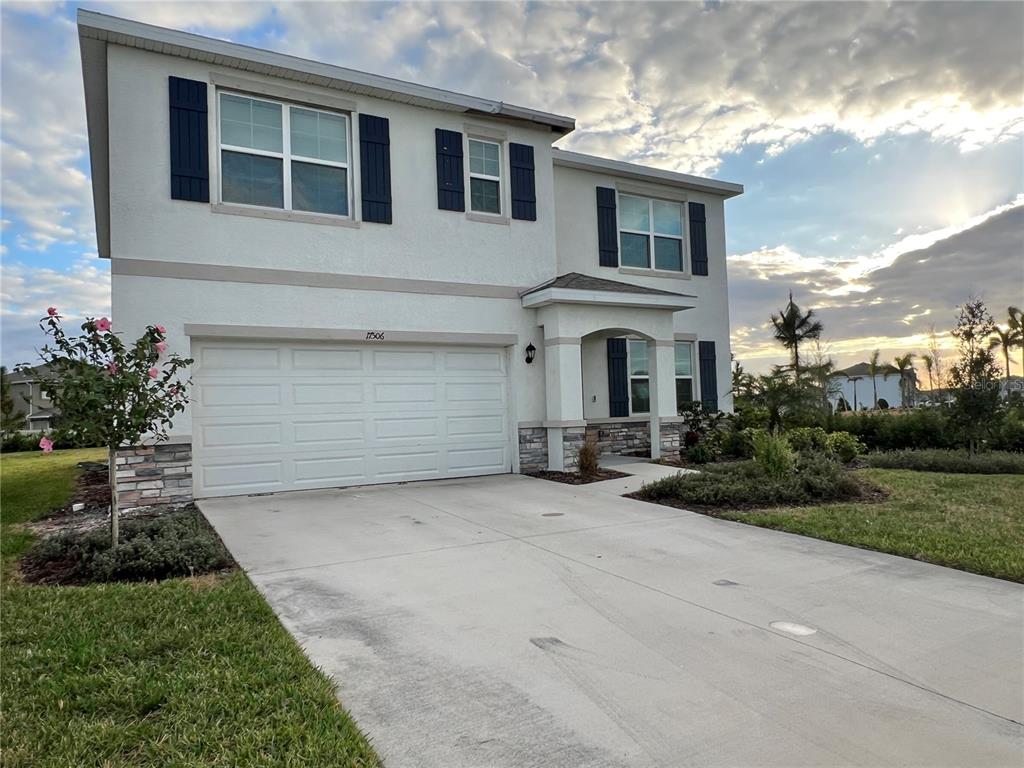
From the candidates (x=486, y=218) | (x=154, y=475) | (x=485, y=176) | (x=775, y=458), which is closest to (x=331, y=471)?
(x=154, y=475)

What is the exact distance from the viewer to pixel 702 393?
1480 centimetres

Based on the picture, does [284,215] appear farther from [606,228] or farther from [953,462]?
[953,462]

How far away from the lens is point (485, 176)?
11.5m

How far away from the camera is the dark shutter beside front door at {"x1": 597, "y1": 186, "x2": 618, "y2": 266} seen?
13.6 m

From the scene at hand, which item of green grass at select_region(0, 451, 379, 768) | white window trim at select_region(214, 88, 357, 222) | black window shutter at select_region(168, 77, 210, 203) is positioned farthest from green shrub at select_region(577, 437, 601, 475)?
black window shutter at select_region(168, 77, 210, 203)

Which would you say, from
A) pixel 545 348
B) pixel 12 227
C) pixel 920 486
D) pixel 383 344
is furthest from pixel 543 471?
pixel 12 227

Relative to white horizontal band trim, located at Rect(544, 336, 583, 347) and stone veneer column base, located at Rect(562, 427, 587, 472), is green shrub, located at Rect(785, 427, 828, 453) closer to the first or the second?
stone veneer column base, located at Rect(562, 427, 587, 472)

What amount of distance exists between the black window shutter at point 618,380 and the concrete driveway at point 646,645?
6468 mm

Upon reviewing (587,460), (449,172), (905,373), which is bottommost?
(587,460)

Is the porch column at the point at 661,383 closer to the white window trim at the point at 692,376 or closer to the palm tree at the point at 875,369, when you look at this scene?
the white window trim at the point at 692,376

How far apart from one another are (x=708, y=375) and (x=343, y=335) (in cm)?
875

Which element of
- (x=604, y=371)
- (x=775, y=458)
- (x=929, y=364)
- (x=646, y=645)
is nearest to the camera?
(x=646, y=645)

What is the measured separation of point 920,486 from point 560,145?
31.3ft

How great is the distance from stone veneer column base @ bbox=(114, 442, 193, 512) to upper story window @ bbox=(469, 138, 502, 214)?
620cm
